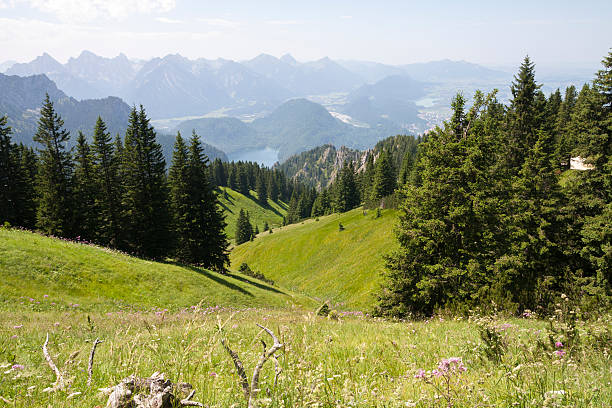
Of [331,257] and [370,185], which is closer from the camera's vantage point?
[331,257]

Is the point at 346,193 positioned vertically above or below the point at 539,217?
above

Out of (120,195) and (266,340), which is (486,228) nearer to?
(266,340)

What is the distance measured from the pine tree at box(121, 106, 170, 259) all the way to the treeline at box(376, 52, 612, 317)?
28.4m

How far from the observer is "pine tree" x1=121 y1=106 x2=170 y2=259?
36.0 m

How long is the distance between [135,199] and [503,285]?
36.3 metres

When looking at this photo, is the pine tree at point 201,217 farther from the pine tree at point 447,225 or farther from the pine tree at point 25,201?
the pine tree at point 447,225

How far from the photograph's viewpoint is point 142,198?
36469 millimetres

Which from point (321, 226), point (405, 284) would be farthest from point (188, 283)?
point (321, 226)

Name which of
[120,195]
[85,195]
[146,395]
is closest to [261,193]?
[85,195]

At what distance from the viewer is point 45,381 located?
3572 mm

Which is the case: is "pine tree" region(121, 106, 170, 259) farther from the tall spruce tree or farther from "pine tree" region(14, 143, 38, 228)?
"pine tree" region(14, 143, 38, 228)

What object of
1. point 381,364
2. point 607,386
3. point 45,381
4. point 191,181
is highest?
point 191,181

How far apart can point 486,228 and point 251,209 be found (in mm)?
139680

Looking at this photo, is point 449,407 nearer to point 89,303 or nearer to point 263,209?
point 89,303
